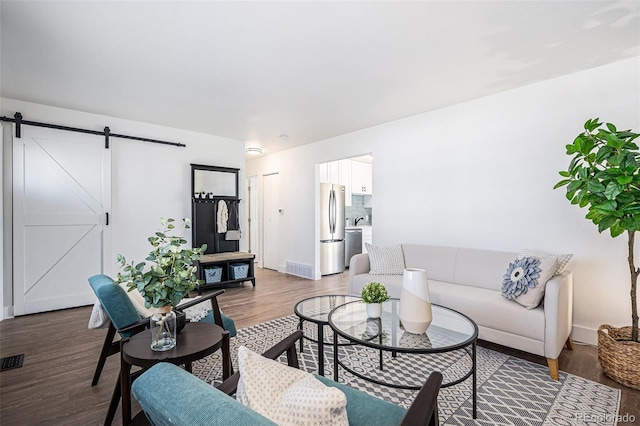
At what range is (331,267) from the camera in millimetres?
6066

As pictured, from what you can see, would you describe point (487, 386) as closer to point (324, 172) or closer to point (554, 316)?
point (554, 316)

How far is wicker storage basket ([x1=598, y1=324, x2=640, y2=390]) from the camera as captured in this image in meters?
2.06

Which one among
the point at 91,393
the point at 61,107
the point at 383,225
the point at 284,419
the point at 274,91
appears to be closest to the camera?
the point at 284,419

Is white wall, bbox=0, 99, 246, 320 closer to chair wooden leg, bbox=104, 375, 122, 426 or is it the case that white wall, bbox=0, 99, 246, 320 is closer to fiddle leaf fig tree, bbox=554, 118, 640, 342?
chair wooden leg, bbox=104, 375, 122, 426

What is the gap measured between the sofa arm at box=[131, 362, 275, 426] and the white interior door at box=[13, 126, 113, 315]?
4294mm

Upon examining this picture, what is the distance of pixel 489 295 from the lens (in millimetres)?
2723

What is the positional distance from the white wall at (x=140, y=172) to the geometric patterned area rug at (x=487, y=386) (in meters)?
2.74

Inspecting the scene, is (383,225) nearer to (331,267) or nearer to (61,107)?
(331,267)

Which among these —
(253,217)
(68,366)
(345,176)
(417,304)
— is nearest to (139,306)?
(68,366)

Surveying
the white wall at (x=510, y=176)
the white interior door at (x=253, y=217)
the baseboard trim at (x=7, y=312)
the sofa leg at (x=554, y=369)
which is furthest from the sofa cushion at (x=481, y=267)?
the baseboard trim at (x=7, y=312)

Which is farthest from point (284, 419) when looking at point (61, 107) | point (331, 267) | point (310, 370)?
point (331, 267)

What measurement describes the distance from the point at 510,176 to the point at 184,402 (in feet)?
12.1

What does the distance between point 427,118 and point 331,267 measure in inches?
132

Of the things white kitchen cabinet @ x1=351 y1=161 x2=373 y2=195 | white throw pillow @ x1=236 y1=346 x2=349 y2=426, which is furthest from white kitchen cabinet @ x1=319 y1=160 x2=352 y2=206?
white throw pillow @ x1=236 y1=346 x2=349 y2=426
